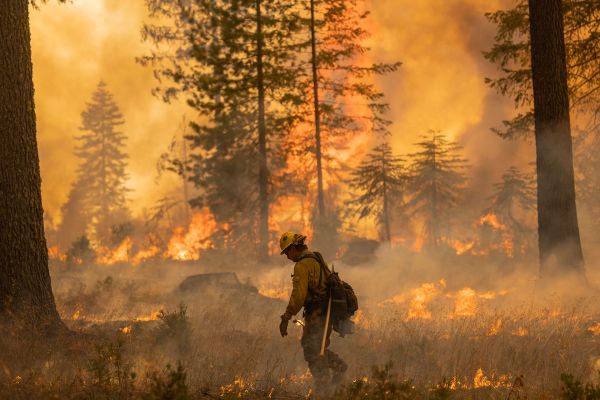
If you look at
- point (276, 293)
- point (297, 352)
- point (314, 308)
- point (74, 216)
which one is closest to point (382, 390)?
point (314, 308)

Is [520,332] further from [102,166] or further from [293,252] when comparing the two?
[102,166]

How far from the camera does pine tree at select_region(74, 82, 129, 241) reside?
53.2 metres

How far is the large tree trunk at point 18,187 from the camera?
7.89 metres

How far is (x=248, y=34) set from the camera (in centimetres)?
2077

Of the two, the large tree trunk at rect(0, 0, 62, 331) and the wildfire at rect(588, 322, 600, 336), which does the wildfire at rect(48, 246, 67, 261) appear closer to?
the large tree trunk at rect(0, 0, 62, 331)

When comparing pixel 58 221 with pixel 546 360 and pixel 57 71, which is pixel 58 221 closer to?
pixel 57 71

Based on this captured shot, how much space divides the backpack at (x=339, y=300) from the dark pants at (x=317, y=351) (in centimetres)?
15

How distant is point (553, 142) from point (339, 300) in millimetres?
6663

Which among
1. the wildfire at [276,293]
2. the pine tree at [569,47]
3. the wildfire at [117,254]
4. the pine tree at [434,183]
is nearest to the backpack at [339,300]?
the wildfire at [276,293]

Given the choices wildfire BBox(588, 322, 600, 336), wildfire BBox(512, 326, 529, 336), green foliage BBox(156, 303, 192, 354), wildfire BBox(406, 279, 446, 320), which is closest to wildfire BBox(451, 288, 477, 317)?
wildfire BBox(406, 279, 446, 320)

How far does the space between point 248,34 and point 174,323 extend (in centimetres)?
1443

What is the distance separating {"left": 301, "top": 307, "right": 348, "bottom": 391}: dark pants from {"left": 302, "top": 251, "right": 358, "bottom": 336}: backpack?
15cm

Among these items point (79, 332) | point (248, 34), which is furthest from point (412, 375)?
point (248, 34)

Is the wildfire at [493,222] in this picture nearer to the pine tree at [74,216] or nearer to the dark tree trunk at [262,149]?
the dark tree trunk at [262,149]
